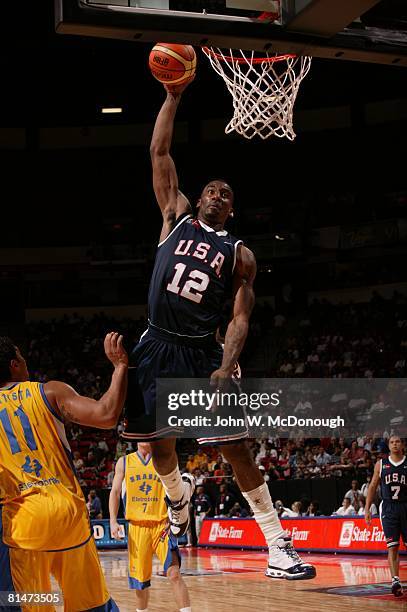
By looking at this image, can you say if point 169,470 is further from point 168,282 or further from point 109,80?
point 109,80

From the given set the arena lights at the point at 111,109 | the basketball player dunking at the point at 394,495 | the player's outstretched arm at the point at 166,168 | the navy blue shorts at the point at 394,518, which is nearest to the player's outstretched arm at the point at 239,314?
the player's outstretched arm at the point at 166,168

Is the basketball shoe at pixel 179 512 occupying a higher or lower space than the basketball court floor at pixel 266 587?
higher

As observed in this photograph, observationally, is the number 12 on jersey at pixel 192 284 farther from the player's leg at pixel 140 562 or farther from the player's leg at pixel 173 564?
the player's leg at pixel 140 562

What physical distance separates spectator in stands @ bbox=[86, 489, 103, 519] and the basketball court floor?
2.33 metres

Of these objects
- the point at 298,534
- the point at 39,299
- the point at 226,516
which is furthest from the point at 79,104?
the point at 298,534

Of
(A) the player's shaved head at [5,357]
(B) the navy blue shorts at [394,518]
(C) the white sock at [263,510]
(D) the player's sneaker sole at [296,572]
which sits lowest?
(B) the navy blue shorts at [394,518]

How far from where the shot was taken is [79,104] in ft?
86.5

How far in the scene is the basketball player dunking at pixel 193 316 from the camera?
215 inches

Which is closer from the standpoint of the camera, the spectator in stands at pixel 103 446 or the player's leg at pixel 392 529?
the player's leg at pixel 392 529

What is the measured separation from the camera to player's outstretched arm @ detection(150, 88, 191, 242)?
558cm

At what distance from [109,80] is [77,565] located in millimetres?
21565

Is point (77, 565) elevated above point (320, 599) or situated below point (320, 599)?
above

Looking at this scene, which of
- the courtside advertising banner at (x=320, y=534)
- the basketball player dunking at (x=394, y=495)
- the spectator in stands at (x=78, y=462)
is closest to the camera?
the basketball player dunking at (x=394, y=495)

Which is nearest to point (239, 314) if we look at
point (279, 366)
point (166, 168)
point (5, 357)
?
point (166, 168)
